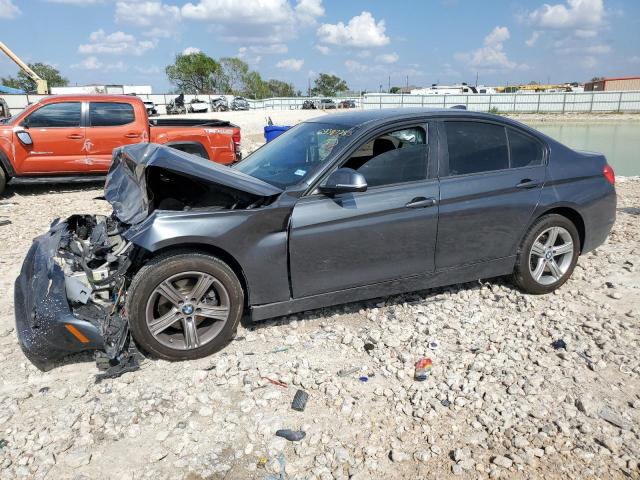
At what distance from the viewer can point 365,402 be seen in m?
3.14

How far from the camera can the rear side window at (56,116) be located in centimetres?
913

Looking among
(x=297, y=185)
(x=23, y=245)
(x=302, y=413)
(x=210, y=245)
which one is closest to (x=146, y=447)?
(x=302, y=413)

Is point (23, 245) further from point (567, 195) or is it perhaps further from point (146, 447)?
point (567, 195)

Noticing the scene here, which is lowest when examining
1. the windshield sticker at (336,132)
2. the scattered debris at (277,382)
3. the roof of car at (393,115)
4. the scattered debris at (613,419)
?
the scattered debris at (613,419)

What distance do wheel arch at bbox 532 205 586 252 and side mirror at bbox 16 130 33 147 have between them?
870 cm

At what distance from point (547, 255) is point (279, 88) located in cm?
11125

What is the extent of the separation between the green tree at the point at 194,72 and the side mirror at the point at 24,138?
3102 inches

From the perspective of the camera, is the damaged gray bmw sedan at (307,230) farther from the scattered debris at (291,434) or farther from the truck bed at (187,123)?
the truck bed at (187,123)

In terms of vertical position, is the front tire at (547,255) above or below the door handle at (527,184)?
below

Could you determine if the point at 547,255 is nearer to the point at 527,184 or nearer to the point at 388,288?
the point at 527,184

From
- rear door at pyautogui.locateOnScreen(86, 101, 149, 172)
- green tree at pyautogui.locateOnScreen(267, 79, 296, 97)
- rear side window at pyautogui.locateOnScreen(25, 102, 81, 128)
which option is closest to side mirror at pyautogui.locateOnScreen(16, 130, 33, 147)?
rear side window at pyautogui.locateOnScreen(25, 102, 81, 128)

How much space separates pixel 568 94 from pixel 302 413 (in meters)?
46.2

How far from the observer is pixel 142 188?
3.60 m

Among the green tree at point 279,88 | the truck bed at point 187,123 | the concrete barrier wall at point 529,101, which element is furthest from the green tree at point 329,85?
the truck bed at point 187,123
